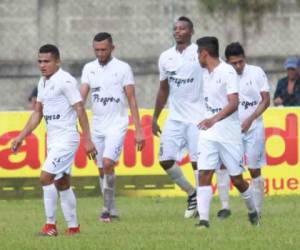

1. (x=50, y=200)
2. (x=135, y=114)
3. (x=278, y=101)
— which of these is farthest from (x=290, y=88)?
(x=50, y=200)

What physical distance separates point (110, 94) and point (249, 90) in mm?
1607

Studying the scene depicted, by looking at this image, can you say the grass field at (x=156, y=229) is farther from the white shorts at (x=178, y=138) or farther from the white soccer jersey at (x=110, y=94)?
the white soccer jersey at (x=110, y=94)

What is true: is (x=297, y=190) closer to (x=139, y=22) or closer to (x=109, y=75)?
(x=109, y=75)

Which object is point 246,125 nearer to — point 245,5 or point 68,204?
point 68,204

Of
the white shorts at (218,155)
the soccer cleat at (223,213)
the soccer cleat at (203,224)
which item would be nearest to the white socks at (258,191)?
the soccer cleat at (223,213)

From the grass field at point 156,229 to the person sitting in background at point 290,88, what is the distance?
2298mm

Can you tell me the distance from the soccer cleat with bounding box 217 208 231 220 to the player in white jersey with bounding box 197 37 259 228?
1576mm

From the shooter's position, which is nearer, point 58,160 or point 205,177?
point 58,160

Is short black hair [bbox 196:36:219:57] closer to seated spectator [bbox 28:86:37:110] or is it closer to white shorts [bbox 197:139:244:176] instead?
white shorts [bbox 197:139:244:176]

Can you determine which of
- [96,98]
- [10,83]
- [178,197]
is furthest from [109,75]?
[10,83]

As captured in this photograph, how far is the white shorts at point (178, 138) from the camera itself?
1767 cm

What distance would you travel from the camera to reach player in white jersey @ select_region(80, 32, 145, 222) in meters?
17.4

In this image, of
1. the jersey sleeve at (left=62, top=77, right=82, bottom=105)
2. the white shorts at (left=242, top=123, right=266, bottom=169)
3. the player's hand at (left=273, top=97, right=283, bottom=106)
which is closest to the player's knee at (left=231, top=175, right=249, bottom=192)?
the white shorts at (left=242, top=123, right=266, bottom=169)

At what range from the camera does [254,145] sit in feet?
57.1
